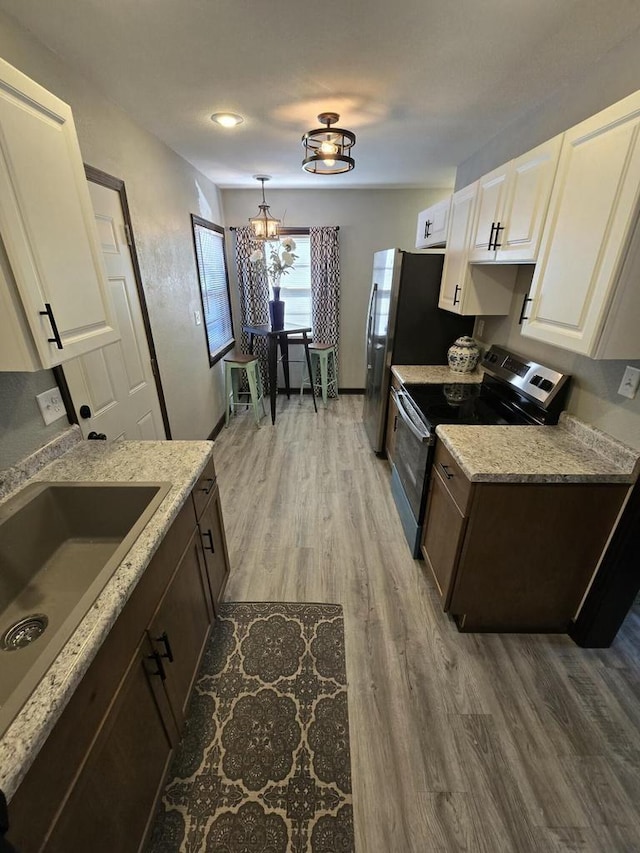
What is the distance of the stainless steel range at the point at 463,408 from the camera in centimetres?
185

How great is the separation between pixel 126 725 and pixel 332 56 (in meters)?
2.51

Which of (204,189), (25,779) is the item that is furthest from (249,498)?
(204,189)

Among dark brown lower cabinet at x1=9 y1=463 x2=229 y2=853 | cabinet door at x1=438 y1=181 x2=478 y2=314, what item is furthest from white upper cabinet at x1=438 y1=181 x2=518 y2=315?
dark brown lower cabinet at x1=9 y1=463 x2=229 y2=853

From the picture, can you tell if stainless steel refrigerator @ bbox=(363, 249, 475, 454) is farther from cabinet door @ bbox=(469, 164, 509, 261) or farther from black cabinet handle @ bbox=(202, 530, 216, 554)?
black cabinet handle @ bbox=(202, 530, 216, 554)

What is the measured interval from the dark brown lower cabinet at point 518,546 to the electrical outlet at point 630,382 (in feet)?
1.21

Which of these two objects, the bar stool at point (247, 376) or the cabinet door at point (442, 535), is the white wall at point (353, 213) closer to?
the bar stool at point (247, 376)

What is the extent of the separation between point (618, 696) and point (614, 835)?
1.68ft

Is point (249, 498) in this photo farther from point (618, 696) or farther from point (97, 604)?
point (618, 696)

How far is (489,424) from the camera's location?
6.05 feet

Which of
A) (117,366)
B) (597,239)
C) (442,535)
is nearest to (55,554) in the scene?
(117,366)

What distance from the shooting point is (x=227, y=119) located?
2.19 meters

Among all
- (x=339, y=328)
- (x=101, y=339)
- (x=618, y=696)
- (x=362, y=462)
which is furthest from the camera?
(x=339, y=328)

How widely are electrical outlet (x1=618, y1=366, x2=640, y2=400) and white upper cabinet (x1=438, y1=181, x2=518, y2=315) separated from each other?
1.06m

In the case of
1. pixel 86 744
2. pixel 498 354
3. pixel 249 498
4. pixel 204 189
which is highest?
pixel 204 189
